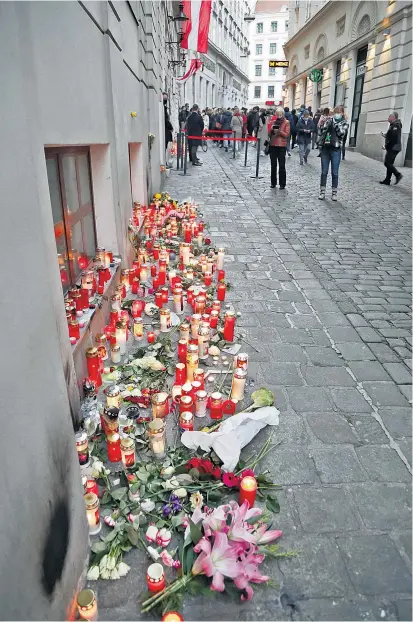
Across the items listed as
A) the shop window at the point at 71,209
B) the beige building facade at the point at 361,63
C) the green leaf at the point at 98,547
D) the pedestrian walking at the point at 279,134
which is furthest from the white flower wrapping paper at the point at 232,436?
the beige building facade at the point at 361,63

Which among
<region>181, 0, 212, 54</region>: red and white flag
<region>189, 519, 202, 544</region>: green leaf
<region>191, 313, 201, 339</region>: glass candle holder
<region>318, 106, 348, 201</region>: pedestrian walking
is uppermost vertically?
<region>181, 0, 212, 54</region>: red and white flag

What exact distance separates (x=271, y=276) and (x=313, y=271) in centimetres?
67

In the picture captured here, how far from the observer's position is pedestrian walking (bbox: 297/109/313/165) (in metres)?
15.4

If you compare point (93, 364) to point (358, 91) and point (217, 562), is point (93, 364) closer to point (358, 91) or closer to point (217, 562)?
point (217, 562)

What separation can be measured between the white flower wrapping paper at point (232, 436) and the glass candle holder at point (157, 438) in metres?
0.14

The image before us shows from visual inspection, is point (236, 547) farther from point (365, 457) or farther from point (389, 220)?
point (389, 220)

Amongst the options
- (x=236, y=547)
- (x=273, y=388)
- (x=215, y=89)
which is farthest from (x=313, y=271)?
(x=215, y=89)

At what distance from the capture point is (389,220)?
866cm

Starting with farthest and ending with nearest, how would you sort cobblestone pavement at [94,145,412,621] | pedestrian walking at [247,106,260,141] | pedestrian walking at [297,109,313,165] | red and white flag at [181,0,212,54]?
pedestrian walking at [247,106,260,141] < pedestrian walking at [297,109,313,165] < red and white flag at [181,0,212,54] < cobblestone pavement at [94,145,412,621]

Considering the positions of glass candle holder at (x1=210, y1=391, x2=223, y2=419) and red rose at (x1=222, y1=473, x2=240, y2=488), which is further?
glass candle holder at (x1=210, y1=391, x2=223, y2=419)

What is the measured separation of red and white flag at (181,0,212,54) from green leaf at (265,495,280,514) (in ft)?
47.9

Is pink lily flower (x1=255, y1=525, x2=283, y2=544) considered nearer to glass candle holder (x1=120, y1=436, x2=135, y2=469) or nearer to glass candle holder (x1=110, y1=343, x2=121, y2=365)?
glass candle holder (x1=120, y1=436, x2=135, y2=469)

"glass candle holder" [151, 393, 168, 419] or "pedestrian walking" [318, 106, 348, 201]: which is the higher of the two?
"pedestrian walking" [318, 106, 348, 201]

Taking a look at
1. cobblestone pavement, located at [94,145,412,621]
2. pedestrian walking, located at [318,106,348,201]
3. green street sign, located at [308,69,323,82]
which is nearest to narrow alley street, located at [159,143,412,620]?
cobblestone pavement, located at [94,145,412,621]
